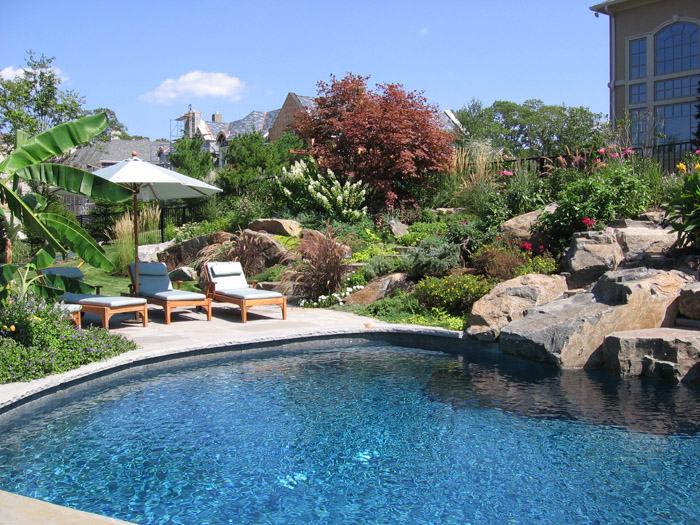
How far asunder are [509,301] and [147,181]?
5.67 m

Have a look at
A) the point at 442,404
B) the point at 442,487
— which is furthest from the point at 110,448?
the point at 442,404

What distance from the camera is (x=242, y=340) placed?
9.20 metres

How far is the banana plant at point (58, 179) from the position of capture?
7070mm

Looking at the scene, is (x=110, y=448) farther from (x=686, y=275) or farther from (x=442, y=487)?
(x=686, y=275)

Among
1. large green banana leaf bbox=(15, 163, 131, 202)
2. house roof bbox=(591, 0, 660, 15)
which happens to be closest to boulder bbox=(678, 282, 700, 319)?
large green banana leaf bbox=(15, 163, 131, 202)

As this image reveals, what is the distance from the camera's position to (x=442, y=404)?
683cm

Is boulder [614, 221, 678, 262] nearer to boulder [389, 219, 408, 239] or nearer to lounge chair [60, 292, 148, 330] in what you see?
boulder [389, 219, 408, 239]

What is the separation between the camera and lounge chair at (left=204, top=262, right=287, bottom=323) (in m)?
10.9

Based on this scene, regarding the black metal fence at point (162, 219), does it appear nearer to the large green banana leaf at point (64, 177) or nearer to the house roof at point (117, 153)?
the large green banana leaf at point (64, 177)

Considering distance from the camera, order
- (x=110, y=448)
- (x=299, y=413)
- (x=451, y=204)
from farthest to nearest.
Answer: (x=451, y=204), (x=299, y=413), (x=110, y=448)

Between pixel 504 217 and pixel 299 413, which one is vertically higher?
pixel 504 217

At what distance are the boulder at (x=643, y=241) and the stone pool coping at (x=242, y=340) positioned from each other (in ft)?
10.5

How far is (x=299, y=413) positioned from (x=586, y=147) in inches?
420

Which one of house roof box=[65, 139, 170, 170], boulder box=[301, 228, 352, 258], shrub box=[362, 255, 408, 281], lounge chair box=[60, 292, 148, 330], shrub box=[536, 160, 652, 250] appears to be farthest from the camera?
house roof box=[65, 139, 170, 170]
